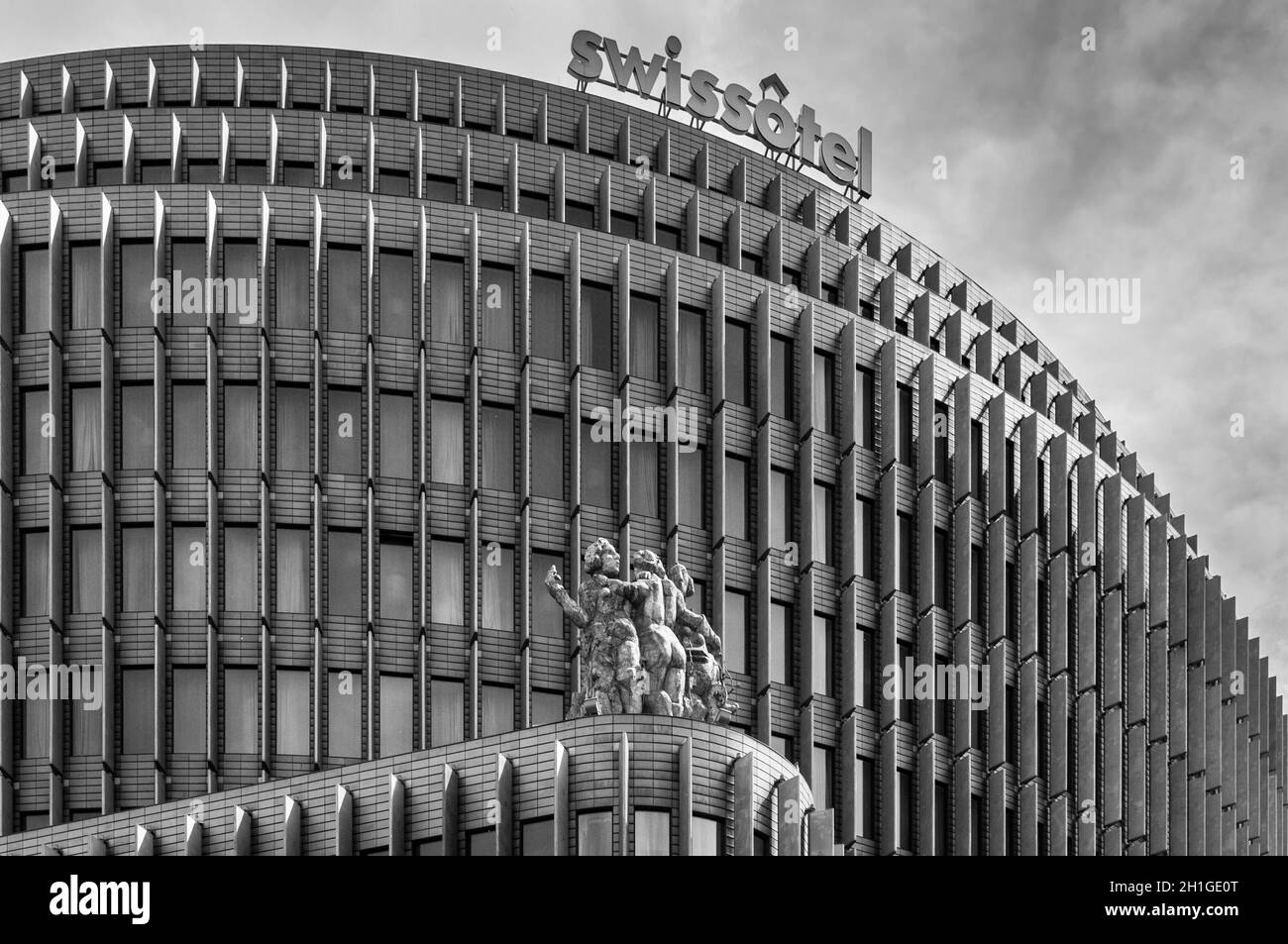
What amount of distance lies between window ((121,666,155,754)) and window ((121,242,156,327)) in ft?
32.5

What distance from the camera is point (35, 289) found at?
74.7m

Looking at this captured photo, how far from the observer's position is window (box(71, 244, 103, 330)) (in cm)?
7444

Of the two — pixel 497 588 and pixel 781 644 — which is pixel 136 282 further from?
pixel 781 644

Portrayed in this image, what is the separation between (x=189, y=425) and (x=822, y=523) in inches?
739

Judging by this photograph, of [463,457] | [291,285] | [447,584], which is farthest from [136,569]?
[463,457]

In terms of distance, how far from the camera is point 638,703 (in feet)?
185

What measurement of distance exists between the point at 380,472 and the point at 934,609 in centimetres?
1749

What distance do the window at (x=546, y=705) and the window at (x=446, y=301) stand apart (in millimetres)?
10448

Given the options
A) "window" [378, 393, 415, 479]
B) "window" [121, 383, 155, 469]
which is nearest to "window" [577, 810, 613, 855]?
"window" [378, 393, 415, 479]

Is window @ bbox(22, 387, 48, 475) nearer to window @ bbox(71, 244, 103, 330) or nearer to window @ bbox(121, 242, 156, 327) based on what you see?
window @ bbox(71, 244, 103, 330)

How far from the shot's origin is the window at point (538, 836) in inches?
2162
